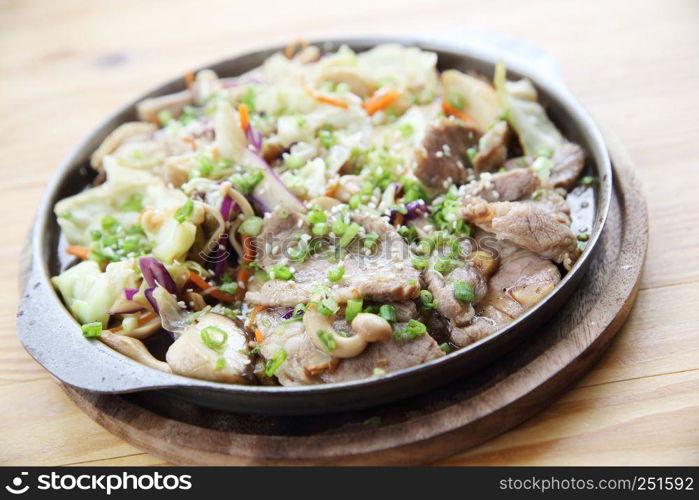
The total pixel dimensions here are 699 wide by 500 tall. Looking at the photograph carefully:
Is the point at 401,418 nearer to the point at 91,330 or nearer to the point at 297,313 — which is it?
the point at 297,313

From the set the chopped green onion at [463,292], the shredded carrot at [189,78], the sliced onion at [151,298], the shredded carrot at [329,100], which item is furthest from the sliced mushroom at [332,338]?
the shredded carrot at [189,78]

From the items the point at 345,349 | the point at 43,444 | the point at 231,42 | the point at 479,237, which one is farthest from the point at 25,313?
the point at 231,42

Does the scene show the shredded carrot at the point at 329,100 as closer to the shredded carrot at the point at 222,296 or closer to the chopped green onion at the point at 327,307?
the shredded carrot at the point at 222,296

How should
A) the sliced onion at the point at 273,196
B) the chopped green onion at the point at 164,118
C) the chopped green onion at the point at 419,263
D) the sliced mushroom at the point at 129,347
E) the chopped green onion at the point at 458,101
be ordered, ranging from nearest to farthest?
the sliced mushroom at the point at 129,347 < the chopped green onion at the point at 419,263 < the sliced onion at the point at 273,196 < the chopped green onion at the point at 458,101 < the chopped green onion at the point at 164,118

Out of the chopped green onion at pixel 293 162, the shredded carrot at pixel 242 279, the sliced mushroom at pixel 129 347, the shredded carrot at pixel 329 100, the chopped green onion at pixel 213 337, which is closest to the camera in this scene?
the chopped green onion at pixel 213 337

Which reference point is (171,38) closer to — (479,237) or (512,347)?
(479,237)

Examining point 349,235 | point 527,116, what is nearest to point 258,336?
point 349,235
